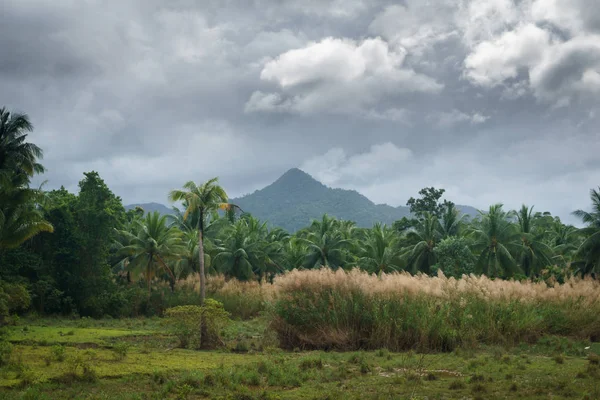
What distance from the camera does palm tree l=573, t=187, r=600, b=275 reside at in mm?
31828

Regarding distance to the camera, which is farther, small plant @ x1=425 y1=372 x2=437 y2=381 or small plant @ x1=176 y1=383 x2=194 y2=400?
small plant @ x1=425 y1=372 x2=437 y2=381

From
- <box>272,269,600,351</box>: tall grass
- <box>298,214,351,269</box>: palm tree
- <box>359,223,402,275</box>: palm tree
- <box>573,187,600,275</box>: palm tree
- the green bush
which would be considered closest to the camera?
<box>272,269,600,351</box>: tall grass

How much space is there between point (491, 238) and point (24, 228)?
2871cm

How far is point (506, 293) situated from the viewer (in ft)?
57.1

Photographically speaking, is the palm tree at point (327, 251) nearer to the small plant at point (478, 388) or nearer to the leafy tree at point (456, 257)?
the leafy tree at point (456, 257)

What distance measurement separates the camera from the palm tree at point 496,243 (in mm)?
36375

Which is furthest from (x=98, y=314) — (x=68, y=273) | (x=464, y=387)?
(x=464, y=387)

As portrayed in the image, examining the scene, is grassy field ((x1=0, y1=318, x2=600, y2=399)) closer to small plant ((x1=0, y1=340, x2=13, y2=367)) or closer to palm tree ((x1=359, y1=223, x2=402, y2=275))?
small plant ((x1=0, y1=340, x2=13, y2=367))

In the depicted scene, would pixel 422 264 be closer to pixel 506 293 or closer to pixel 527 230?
pixel 527 230

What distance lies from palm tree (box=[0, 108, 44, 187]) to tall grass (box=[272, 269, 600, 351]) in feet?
63.2

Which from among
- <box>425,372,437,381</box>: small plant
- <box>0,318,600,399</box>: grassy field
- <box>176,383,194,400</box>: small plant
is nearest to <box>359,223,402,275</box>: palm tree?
<box>0,318,600,399</box>: grassy field

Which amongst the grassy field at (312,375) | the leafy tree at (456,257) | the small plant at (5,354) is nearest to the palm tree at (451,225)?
the leafy tree at (456,257)

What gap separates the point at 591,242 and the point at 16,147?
32.8m

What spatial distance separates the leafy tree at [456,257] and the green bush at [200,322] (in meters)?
20.3
